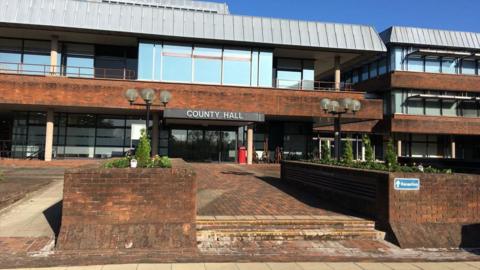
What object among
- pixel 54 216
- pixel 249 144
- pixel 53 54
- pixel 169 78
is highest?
pixel 53 54

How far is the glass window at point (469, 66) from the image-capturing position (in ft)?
135

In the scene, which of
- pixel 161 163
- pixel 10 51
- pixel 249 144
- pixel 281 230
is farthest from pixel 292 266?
pixel 10 51

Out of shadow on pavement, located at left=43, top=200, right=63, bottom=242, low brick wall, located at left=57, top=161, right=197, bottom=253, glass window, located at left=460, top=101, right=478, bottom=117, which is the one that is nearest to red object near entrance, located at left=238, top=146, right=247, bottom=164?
shadow on pavement, located at left=43, top=200, right=63, bottom=242

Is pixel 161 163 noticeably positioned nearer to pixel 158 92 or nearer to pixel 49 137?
pixel 158 92

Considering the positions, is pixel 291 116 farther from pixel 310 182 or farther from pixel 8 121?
pixel 8 121

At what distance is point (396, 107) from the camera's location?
39.8m

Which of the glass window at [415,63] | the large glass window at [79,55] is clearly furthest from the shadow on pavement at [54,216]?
the glass window at [415,63]

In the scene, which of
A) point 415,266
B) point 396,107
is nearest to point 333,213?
point 415,266

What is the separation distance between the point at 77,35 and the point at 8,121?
42.9 ft

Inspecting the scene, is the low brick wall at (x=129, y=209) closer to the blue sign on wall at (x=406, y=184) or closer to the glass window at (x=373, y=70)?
the blue sign on wall at (x=406, y=184)

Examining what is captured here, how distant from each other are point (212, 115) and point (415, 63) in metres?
22.7

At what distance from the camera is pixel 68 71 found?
96.0 ft

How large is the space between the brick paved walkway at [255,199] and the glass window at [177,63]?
12.7 meters

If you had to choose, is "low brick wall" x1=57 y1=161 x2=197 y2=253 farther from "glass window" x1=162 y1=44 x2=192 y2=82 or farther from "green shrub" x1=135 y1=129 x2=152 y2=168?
"glass window" x1=162 y1=44 x2=192 y2=82
